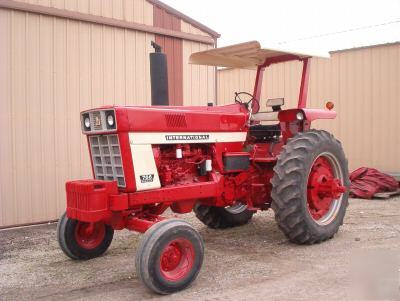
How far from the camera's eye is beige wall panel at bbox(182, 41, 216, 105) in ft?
30.4

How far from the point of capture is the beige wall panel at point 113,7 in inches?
296

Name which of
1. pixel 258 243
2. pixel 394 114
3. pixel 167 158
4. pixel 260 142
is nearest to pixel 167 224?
pixel 167 158

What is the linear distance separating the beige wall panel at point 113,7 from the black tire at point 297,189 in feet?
12.9

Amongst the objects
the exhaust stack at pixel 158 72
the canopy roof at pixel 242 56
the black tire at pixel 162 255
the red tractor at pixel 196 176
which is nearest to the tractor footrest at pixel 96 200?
the red tractor at pixel 196 176

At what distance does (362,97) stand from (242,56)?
5354mm

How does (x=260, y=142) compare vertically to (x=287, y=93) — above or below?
below

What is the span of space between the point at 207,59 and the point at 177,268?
10.4ft

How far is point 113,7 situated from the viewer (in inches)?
319

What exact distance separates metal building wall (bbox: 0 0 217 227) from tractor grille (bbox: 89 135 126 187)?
2420mm

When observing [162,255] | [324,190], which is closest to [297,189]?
[324,190]

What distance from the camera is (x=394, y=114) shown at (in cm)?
1045

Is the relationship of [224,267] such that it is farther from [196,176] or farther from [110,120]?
[110,120]

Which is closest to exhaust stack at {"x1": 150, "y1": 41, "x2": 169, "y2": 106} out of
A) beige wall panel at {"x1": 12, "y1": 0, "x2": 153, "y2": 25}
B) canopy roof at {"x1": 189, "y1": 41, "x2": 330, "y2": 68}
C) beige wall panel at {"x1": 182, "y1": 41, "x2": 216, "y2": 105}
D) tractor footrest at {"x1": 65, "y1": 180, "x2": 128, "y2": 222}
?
canopy roof at {"x1": 189, "y1": 41, "x2": 330, "y2": 68}

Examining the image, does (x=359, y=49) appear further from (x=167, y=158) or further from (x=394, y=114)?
(x=167, y=158)
